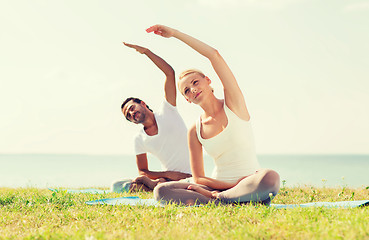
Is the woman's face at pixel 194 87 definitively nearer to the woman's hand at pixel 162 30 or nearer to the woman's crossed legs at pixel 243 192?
the woman's hand at pixel 162 30

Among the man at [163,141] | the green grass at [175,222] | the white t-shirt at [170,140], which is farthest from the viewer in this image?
the white t-shirt at [170,140]

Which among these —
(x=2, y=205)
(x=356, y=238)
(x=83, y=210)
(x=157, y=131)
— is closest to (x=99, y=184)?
(x=157, y=131)

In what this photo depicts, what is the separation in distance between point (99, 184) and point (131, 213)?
19.2 ft

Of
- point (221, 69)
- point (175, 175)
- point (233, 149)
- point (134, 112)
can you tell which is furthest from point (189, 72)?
point (175, 175)

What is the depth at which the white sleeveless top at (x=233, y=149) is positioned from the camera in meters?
4.98

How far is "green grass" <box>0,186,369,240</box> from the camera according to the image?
132 inches

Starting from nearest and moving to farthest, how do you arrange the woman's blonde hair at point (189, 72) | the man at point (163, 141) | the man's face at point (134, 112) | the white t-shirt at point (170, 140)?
the woman's blonde hair at point (189, 72), the man's face at point (134, 112), the man at point (163, 141), the white t-shirt at point (170, 140)

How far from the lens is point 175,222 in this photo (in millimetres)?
3971

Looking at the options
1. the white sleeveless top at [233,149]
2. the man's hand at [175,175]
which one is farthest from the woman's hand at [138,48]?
the white sleeveless top at [233,149]

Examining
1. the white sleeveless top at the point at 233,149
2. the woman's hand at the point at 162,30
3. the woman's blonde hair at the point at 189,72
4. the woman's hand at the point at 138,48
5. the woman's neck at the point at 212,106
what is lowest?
the white sleeveless top at the point at 233,149

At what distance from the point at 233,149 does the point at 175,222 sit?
4.61 ft

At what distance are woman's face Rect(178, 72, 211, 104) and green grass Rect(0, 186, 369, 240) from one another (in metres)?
1.34

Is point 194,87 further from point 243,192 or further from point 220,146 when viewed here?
point 243,192

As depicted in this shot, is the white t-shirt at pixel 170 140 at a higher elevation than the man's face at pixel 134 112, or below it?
below
